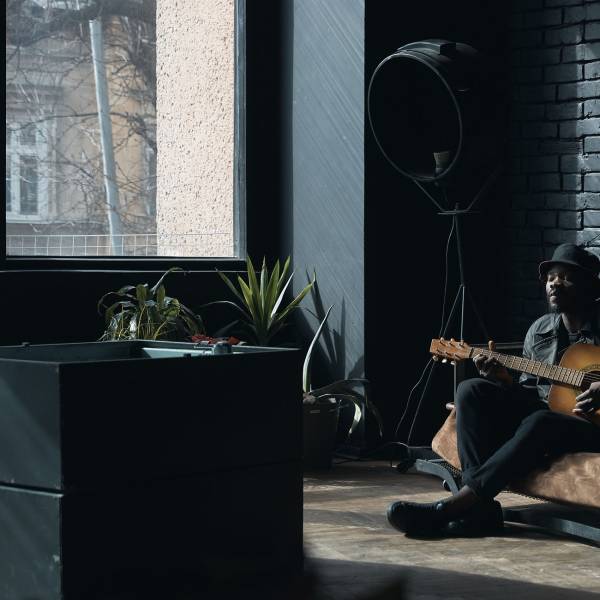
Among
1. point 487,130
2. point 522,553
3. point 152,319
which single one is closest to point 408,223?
point 487,130

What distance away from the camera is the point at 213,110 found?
18.5 ft

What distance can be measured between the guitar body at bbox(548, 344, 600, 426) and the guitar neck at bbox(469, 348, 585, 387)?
3cm

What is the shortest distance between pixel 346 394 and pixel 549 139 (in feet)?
4.87

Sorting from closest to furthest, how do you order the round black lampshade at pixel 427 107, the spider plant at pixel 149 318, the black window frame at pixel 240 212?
the round black lampshade at pixel 427 107 → the spider plant at pixel 149 318 → the black window frame at pixel 240 212

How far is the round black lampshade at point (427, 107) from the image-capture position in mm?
4570

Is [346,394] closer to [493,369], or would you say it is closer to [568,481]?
[493,369]

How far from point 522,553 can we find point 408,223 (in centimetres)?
207

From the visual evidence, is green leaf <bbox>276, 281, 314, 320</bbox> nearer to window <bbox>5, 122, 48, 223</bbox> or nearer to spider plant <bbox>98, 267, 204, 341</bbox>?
spider plant <bbox>98, 267, 204, 341</bbox>

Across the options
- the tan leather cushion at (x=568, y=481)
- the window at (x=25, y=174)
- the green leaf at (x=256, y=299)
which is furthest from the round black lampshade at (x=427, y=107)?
the window at (x=25, y=174)

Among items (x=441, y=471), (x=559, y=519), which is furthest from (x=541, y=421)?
(x=441, y=471)

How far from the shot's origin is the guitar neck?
3.90 meters

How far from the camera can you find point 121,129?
543 centimetres

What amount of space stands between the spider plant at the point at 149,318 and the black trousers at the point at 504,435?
141 centimetres

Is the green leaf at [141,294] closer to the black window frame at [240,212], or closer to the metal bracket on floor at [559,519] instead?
the black window frame at [240,212]
